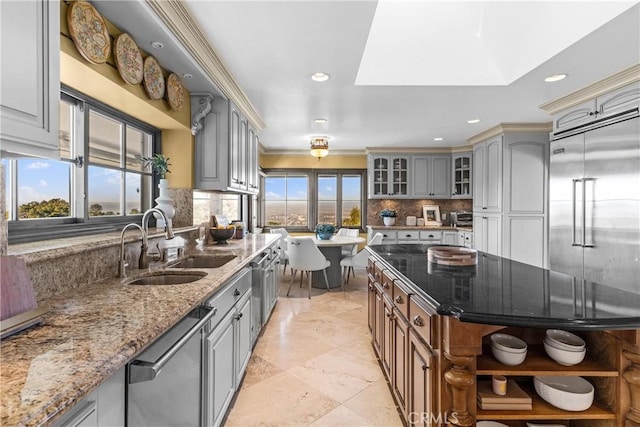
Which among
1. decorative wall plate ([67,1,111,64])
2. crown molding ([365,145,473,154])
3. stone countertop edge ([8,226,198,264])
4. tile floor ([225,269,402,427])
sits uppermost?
crown molding ([365,145,473,154])

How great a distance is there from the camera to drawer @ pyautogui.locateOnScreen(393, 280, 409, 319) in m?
1.78

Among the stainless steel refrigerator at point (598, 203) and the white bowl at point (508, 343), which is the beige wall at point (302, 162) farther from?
the white bowl at point (508, 343)

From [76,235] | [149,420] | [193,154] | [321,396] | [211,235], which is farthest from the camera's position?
[211,235]

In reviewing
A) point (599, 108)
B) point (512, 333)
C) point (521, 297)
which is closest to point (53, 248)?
point (521, 297)

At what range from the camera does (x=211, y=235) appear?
341cm

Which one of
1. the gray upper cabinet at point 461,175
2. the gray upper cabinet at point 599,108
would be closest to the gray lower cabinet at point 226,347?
the gray upper cabinet at point 599,108

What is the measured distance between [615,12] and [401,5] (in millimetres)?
1485

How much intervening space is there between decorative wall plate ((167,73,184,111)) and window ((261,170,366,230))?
4.31m

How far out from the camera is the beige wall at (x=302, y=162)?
6926 mm

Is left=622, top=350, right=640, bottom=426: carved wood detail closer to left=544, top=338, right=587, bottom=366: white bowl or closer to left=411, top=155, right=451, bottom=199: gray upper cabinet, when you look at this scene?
left=544, top=338, right=587, bottom=366: white bowl

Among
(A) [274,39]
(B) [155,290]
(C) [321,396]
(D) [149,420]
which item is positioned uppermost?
(A) [274,39]

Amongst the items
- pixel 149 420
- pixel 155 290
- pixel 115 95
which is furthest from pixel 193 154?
pixel 149 420

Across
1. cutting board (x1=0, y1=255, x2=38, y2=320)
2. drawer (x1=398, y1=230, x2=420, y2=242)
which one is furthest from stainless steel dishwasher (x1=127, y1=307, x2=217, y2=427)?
drawer (x1=398, y1=230, x2=420, y2=242)

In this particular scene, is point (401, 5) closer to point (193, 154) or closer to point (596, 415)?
point (193, 154)
